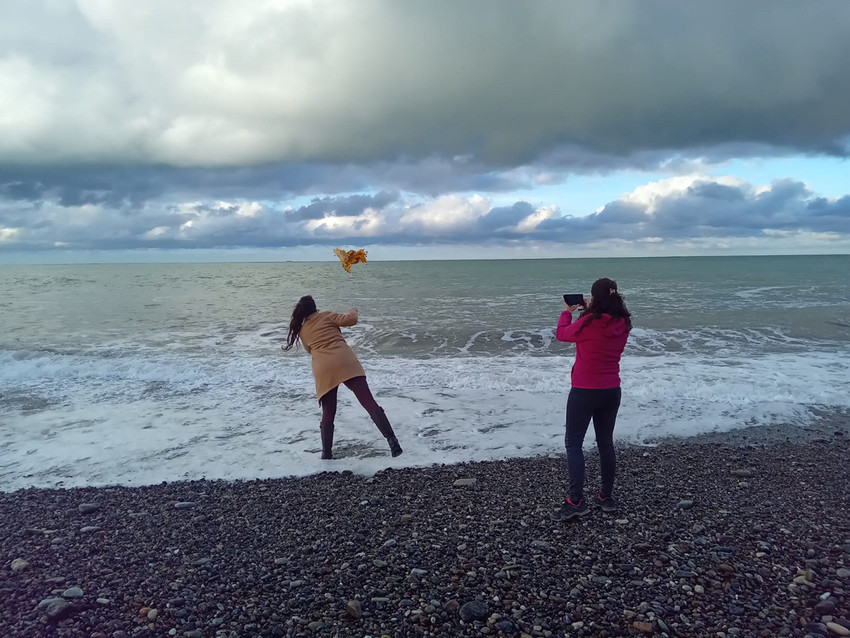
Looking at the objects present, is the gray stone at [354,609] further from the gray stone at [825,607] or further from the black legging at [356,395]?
the black legging at [356,395]

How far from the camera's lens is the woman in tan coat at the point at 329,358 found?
24.4ft

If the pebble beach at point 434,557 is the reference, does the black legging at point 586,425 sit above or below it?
above

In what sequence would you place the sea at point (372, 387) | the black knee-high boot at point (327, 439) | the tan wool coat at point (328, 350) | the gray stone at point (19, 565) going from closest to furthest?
the gray stone at point (19, 565) → the tan wool coat at point (328, 350) → the black knee-high boot at point (327, 439) → the sea at point (372, 387)

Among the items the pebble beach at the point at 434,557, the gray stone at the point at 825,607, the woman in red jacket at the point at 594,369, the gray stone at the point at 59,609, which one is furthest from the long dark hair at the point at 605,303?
the gray stone at the point at 59,609

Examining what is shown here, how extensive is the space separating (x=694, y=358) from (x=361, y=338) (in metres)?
10.8

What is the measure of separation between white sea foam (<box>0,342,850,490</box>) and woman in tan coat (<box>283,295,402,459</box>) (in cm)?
79

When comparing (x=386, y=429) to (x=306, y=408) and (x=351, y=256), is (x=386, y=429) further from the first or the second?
(x=306, y=408)

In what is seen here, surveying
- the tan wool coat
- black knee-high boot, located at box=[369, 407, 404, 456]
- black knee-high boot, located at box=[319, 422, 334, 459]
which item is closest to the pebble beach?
black knee-high boot, located at box=[319, 422, 334, 459]

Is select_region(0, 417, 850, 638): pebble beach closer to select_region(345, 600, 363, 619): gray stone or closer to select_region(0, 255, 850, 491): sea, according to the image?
select_region(345, 600, 363, 619): gray stone

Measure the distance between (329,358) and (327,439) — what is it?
122cm

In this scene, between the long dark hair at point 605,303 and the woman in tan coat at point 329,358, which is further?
the woman in tan coat at point 329,358

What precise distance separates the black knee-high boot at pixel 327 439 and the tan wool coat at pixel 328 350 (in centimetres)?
45

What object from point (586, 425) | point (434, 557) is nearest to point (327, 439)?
point (434, 557)

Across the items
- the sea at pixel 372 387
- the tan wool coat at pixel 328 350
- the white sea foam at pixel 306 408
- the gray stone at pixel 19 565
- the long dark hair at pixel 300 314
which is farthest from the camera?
the sea at pixel 372 387
